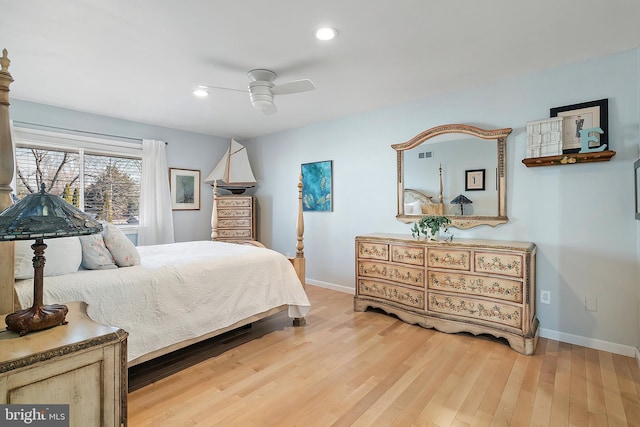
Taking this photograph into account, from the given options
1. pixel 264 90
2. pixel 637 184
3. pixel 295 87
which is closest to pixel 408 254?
pixel 637 184

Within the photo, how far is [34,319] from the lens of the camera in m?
1.15

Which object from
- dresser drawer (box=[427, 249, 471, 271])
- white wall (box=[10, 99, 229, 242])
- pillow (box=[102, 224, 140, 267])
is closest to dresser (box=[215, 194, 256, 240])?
white wall (box=[10, 99, 229, 242])

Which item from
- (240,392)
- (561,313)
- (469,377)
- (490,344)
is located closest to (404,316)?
(490,344)

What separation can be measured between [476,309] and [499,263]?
18.4 inches

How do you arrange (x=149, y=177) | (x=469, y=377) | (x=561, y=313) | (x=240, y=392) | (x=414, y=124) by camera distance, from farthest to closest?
(x=149, y=177) < (x=414, y=124) < (x=561, y=313) < (x=469, y=377) < (x=240, y=392)

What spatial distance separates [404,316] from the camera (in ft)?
10.7

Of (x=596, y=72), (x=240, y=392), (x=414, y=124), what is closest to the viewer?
(x=240, y=392)

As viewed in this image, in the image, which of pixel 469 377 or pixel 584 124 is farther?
pixel 584 124

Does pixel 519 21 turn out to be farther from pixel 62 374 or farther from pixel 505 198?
pixel 62 374

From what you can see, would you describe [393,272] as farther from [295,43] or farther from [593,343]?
[295,43]

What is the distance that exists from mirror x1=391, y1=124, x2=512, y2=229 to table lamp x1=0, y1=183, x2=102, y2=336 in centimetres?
313

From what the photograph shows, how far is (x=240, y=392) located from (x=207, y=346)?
2.66 ft

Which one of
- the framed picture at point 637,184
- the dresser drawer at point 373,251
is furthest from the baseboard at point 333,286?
the framed picture at point 637,184

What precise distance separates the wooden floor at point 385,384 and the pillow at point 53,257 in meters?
0.90
